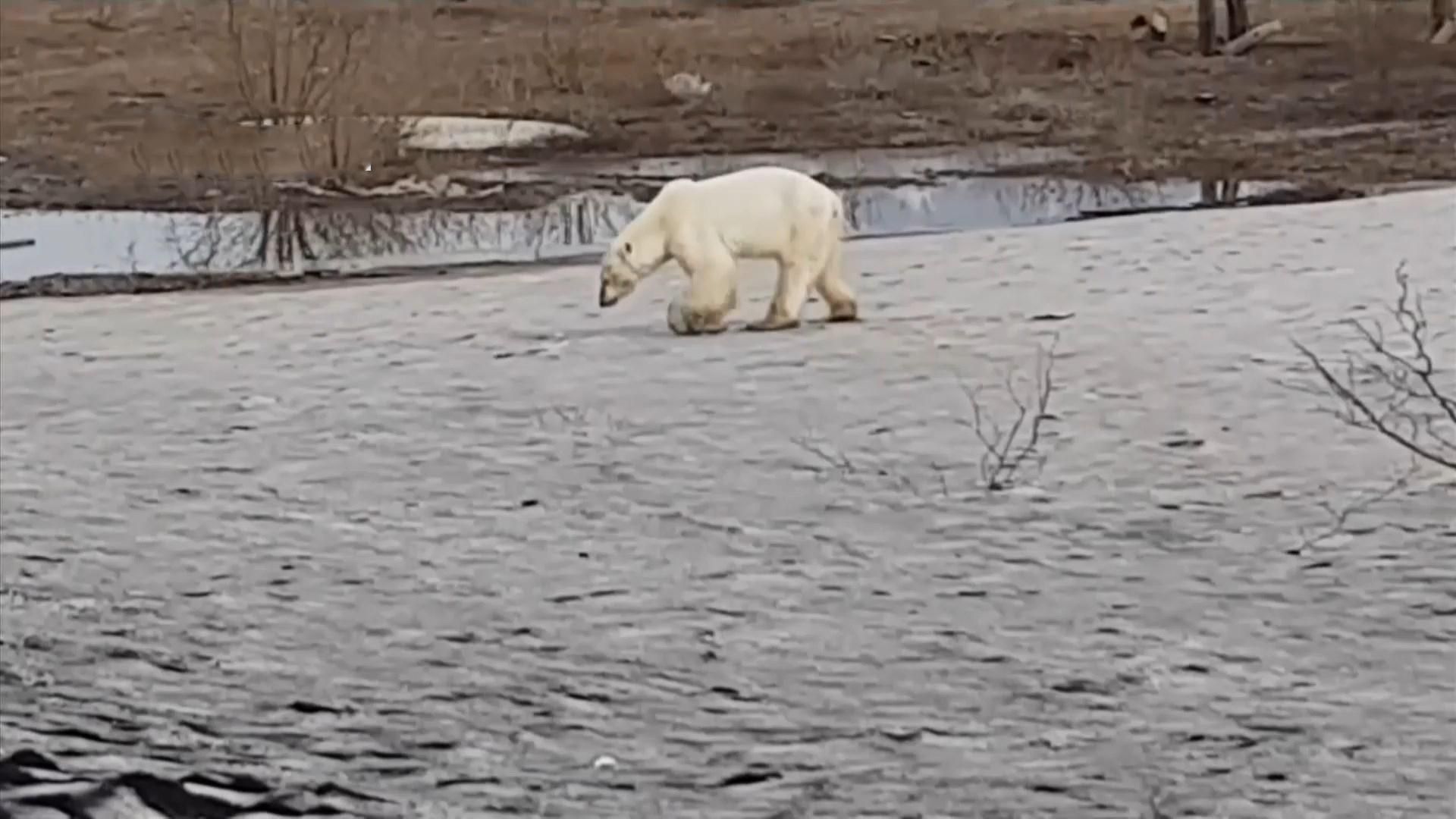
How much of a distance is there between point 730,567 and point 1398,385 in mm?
2246

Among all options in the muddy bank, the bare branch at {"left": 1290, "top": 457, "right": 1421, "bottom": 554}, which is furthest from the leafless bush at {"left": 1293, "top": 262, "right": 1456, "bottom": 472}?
the muddy bank

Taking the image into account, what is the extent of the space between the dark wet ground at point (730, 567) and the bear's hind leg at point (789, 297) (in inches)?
3.1

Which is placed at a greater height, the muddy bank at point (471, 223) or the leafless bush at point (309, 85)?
the leafless bush at point (309, 85)

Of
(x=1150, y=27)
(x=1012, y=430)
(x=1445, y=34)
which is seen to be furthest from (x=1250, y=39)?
(x=1012, y=430)

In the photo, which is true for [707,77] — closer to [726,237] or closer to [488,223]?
[488,223]

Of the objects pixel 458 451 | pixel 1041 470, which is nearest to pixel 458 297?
pixel 458 451

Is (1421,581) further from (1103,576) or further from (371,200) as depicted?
(371,200)

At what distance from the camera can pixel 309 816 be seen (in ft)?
12.8

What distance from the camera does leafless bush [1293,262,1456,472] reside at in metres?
6.27

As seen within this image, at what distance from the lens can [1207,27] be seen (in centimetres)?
1936

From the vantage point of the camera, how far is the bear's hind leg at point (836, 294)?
8415mm

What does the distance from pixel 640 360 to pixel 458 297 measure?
1959 mm

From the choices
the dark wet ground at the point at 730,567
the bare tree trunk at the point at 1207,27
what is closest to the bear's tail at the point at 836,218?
the dark wet ground at the point at 730,567

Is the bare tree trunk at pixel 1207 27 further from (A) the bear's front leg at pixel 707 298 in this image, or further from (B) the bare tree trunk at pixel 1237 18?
(A) the bear's front leg at pixel 707 298
